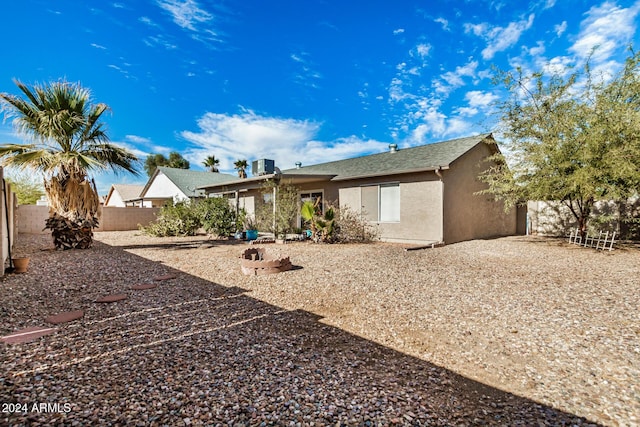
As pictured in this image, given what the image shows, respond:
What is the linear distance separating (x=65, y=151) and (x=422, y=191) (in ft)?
39.8

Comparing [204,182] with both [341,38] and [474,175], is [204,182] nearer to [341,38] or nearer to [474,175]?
[341,38]

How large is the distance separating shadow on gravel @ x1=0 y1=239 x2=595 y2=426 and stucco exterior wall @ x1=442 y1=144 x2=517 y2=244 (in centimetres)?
909

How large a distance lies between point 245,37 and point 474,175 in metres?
11.7

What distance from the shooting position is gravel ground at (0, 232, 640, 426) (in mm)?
2162

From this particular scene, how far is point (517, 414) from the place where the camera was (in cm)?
217

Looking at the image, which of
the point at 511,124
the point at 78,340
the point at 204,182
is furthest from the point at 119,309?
the point at 204,182

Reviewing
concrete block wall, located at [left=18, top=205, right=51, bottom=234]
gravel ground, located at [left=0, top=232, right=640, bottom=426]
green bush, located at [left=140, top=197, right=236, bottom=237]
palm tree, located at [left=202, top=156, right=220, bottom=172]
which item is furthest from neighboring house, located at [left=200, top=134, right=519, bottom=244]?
palm tree, located at [left=202, top=156, right=220, bottom=172]

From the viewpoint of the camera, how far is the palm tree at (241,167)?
101ft

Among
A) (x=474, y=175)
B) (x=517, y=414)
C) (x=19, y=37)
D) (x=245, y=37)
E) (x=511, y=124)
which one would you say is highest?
(x=245, y=37)

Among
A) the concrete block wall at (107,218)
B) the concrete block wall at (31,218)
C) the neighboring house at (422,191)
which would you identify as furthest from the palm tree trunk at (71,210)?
the concrete block wall at (31,218)

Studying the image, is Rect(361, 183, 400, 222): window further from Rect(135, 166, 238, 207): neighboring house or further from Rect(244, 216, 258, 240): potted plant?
Rect(135, 166, 238, 207): neighboring house

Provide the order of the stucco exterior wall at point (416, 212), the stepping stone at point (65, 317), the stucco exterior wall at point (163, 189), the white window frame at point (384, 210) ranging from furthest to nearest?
the stucco exterior wall at point (163, 189) → the white window frame at point (384, 210) → the stucco exterior wall at point (416, 212) → the stepping stone at point (65, 317)

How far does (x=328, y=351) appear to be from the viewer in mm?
3115

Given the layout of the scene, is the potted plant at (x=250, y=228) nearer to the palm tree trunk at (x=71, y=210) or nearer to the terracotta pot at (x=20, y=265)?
the palm tree trunk at (x=71, y=210)
